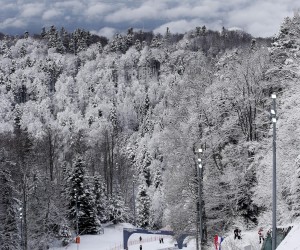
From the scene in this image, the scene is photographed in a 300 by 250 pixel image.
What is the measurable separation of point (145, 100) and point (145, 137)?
1463 inches

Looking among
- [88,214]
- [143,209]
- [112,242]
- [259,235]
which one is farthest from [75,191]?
[259,235]

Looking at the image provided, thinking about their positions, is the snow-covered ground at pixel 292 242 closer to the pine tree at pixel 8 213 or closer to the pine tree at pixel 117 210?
the pine tree at pixel 8 213

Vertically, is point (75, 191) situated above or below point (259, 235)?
below

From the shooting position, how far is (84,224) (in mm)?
61000

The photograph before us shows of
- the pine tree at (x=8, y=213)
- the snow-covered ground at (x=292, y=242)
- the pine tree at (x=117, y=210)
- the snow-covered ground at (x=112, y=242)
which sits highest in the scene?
the snow-covered ground at (x=292, y=242)

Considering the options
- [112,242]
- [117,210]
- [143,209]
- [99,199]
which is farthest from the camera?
[143,209]

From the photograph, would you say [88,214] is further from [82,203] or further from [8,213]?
[8,213]

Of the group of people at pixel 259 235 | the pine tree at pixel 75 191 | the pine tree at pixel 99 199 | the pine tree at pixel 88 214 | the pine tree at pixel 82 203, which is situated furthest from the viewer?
the pine tree at pixel 99 199

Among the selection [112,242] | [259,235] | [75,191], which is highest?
[259,235]

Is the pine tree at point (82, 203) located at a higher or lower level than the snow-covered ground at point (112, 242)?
higher

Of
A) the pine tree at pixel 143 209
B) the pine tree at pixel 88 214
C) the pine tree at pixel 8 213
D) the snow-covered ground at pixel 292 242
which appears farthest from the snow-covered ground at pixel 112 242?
the snow-covered ground at pixel 292 242

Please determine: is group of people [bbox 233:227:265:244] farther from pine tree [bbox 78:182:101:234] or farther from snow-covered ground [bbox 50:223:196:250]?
pine tree [bbox 78:182:101:234]

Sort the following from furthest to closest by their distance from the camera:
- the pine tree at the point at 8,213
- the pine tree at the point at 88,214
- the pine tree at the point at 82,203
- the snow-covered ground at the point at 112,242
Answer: the pine tree at the point at 88,214 < the pine tree at the point at 82,203 < the snow-covered ground at the point at 112,242 < the pine tree at the point at 8,213

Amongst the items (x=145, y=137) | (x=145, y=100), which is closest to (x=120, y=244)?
(x=145, y=137)
